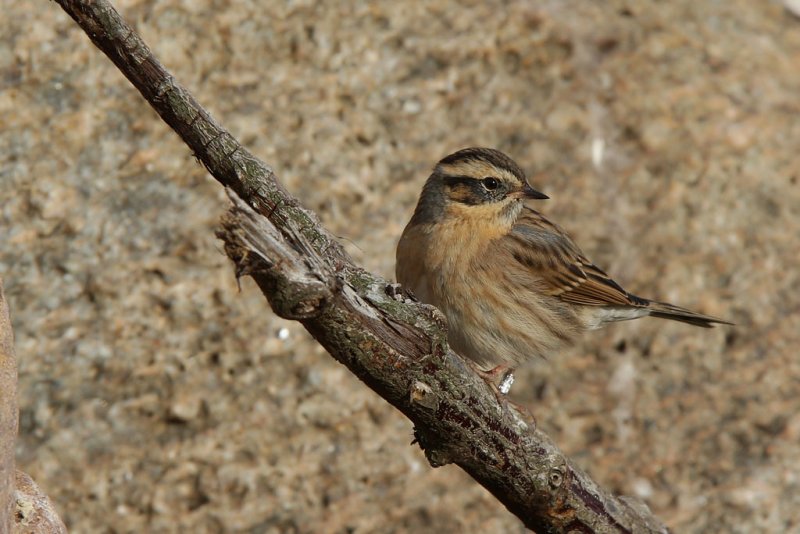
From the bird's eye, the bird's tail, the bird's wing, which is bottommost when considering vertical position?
the bird's tail

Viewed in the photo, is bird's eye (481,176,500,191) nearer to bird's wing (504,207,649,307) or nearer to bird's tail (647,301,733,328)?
bird's wing (504,207,649,307)

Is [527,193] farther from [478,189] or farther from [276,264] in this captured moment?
[276,264]

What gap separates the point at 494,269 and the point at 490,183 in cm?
54

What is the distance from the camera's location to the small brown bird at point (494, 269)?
19.5ft

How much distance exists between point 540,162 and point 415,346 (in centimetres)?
456

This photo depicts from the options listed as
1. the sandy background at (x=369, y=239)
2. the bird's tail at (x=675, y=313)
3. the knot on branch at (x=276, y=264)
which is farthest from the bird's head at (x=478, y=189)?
the knot on branch at (x=276, y=264)

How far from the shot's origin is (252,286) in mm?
7410

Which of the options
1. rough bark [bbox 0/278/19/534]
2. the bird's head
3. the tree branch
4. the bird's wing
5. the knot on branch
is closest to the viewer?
the knot on branch

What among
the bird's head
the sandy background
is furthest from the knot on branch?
the sandy background

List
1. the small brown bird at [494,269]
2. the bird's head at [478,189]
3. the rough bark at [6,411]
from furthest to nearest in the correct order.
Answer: the bird's head at [478,189] < the small brown bird at [494,269] < the rough bark at [6,411]

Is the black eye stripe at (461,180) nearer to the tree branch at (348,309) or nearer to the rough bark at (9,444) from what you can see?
the tree branch at (348,309)

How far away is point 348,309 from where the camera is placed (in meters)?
3.93

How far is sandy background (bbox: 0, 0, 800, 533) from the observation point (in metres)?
6.95

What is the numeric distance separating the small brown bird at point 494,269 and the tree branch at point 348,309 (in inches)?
51.4
